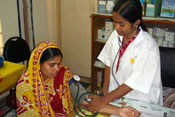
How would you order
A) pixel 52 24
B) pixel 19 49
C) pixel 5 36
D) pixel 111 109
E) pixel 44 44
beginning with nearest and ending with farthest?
pixel 111 109
pixel 44 44
pixel 19 49
pixel 5 36
pixel 52 24

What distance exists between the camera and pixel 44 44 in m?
1.44

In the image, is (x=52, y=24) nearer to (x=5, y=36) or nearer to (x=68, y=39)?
(x=68, y=39)

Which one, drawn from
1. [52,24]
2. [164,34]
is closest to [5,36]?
[52,24]

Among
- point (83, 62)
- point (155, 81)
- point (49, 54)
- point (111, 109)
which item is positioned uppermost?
point (49, 54)

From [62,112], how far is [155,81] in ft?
2.44

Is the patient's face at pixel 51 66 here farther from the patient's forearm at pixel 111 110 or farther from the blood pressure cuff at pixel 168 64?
the blood pressure cuff at pixel 168 64

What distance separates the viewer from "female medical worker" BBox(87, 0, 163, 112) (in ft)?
4.15

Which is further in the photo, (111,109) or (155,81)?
(155,81)

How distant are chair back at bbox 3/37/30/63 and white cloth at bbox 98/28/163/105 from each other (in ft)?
4.51

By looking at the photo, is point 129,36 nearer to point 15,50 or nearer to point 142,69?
point 142,69

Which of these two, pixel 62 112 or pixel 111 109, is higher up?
pixel 111 109

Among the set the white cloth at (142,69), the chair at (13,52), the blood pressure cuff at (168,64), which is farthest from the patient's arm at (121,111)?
the chair at (13,52)

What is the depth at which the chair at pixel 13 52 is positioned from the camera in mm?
2310

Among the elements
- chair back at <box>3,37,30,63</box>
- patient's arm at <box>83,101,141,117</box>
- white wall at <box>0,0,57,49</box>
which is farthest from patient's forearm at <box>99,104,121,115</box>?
white wall at <box>0,0,57,49</box>
